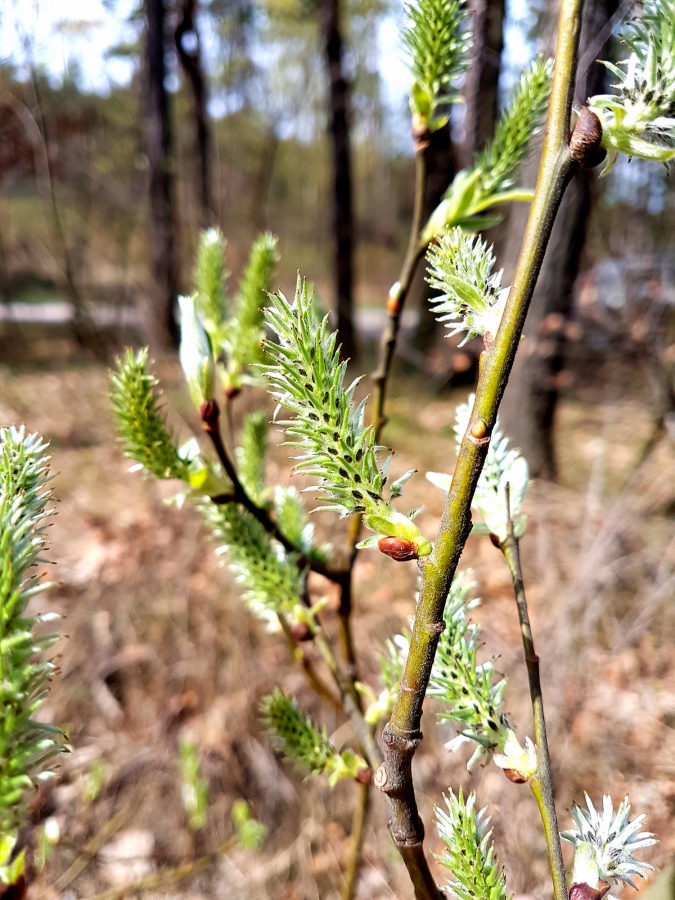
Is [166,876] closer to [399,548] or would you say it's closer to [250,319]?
[250,319]

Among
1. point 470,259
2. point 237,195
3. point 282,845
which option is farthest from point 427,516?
point 237,195

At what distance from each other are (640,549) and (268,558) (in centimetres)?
285

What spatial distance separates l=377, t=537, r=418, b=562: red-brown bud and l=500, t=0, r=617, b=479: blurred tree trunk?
3.40m

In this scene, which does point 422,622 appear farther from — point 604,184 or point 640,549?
point 604,184

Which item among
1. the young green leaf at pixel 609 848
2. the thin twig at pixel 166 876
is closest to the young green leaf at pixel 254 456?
the young green leaf at pixel 609 848

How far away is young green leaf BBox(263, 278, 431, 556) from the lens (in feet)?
1.37

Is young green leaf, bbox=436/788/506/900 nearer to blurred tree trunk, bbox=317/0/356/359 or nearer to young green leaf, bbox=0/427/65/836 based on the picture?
young green leaf, bbox=0/427/65/836

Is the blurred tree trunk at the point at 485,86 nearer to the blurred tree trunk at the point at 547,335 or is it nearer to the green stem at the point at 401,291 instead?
the blurred tree trunk at the point at 547,335

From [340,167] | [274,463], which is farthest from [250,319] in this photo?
[340,167]

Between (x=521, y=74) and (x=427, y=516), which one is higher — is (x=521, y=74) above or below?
above

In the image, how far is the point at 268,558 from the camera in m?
0.76

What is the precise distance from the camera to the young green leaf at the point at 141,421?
0.64 metres

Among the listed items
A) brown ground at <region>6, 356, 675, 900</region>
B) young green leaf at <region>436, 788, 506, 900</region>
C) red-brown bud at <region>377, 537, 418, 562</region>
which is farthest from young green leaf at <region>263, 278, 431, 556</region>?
brown ground at <region>6, 356, 675, 900</region>

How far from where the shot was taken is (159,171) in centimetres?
584
